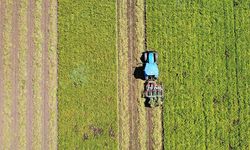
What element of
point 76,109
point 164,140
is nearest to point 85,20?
point 76,109

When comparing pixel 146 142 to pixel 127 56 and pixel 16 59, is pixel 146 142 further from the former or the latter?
pixel 16 59

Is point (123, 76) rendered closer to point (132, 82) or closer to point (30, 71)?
point (132, 82)

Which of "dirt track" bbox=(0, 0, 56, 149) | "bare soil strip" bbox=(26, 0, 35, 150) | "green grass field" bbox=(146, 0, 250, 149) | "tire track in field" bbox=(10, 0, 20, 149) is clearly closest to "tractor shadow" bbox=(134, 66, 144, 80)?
"green grass field" bbox=(146, 0, 250, 149)

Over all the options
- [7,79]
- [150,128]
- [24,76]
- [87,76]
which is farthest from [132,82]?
[7,79]

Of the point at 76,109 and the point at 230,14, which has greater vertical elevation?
the point at 230,14

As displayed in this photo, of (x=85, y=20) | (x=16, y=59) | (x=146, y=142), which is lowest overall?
(x=146, y=142)

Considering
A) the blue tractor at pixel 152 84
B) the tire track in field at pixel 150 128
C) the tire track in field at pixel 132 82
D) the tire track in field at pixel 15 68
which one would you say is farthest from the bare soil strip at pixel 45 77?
the tire track in field at pixel 150 128

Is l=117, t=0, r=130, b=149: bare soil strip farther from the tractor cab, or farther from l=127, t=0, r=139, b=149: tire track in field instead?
the tractor cab
